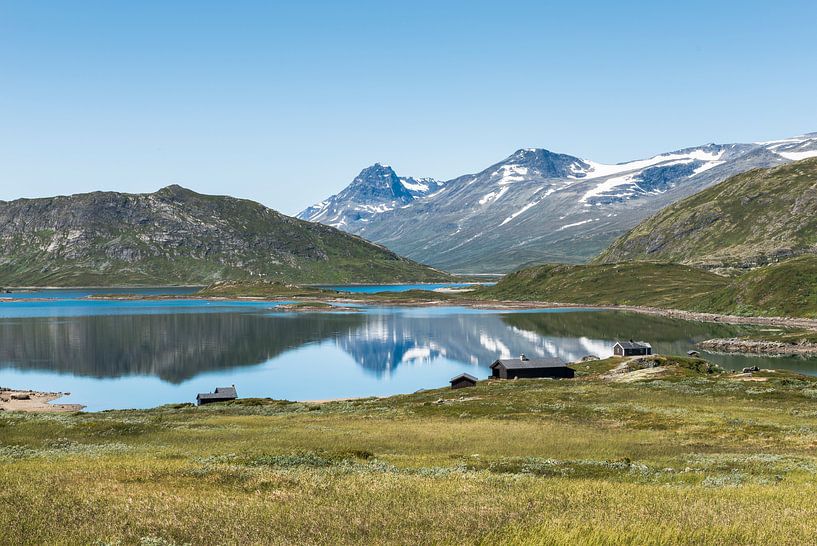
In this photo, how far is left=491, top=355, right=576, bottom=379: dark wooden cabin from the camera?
400ft

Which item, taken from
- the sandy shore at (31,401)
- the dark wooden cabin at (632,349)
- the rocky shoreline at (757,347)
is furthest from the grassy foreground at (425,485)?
the rocky shoreline at (757,347)

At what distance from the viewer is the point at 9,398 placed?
109 meters

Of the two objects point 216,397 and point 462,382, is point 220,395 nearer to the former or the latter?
point 216,397

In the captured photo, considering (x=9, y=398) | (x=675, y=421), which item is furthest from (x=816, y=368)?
(x=9, y=398)

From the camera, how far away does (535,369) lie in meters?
123

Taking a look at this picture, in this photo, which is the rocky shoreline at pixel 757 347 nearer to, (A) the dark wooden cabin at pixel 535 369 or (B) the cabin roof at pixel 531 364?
(A) the dark wooden cabin at pixel 535 369

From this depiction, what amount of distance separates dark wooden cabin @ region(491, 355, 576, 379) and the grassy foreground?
60.6m

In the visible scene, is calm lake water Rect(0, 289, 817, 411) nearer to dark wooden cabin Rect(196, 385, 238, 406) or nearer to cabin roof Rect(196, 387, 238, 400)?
cabin roof Rect(196, 387, 238, 400)

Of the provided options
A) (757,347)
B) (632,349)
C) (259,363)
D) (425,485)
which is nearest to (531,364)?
(632,349)

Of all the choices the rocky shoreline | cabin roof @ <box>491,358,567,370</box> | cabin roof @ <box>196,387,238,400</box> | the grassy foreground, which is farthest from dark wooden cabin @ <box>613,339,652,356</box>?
cabin roof @ <box>196,387,238,400</box>

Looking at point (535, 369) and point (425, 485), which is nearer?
point (425, 485)

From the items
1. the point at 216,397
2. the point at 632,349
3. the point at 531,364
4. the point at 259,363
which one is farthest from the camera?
the point at 259,363

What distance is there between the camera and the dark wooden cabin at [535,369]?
122000mm

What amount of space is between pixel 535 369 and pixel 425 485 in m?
106
